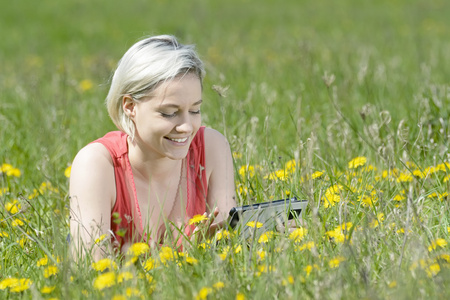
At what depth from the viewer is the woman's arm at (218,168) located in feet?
9.37

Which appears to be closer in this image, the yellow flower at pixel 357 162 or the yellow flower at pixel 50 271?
the yellow flower at pixel 50 271

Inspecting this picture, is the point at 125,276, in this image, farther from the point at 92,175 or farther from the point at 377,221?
the point at 377,221

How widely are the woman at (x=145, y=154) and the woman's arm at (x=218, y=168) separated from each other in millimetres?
11

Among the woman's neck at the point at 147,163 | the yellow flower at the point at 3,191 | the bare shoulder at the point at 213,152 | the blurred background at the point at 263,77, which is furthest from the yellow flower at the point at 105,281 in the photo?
the yellow flower at the point at 3,191

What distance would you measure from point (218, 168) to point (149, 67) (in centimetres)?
64

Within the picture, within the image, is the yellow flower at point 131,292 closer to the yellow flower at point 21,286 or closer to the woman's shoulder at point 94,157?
the yellow flower at point 21,286

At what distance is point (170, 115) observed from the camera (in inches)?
98.5

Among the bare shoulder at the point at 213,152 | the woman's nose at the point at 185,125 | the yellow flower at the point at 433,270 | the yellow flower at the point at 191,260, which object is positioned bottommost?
the yellow flower at the point at 433,270

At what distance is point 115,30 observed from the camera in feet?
35.5

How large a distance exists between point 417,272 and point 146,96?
119cm

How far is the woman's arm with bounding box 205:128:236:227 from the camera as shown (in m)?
2.86

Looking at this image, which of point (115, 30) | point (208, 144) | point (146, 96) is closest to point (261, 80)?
point (208, 144)

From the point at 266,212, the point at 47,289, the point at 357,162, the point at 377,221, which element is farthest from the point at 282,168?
the point at 47,289

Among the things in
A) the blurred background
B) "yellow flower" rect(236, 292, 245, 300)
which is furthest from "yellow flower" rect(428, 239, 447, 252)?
"yellow flower" rect(236, 292, 245, 300)
